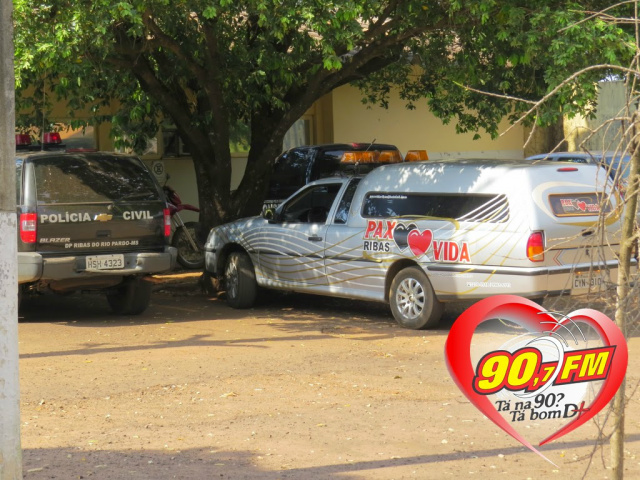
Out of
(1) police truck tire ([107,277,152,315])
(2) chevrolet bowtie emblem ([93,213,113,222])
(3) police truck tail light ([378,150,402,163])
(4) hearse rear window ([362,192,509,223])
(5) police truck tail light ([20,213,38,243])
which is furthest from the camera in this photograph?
(3) police truck tail light ([378,150,402,163])

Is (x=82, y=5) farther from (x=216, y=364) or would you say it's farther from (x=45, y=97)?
(x=216, y=364)

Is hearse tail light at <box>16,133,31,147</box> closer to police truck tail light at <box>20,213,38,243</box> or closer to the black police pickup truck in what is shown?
the black police pickup truck

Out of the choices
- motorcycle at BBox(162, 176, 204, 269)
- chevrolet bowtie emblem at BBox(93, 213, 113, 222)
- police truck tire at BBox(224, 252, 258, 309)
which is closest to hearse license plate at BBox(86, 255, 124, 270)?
chevrolet bowtie emblem at BBox(93, 213, 113, 222)

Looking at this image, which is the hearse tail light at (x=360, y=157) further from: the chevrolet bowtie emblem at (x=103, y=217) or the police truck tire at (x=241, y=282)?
the chevrolet bowtie emblem at (x=103, y=217)

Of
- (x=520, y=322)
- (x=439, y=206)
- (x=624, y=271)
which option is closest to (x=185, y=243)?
(x=439, y=206)

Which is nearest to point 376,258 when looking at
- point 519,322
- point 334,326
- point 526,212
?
point 334,326

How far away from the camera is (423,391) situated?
801cm

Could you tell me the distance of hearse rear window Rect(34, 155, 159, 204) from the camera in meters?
10.8

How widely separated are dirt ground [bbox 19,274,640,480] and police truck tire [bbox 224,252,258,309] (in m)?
0.71

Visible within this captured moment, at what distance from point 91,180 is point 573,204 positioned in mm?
5496

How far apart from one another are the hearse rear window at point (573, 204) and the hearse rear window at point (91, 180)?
4.76m

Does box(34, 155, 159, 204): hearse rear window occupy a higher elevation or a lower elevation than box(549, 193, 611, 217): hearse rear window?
higher

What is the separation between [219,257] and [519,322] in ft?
29.1

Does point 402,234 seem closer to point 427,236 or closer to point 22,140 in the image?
point 427,236
